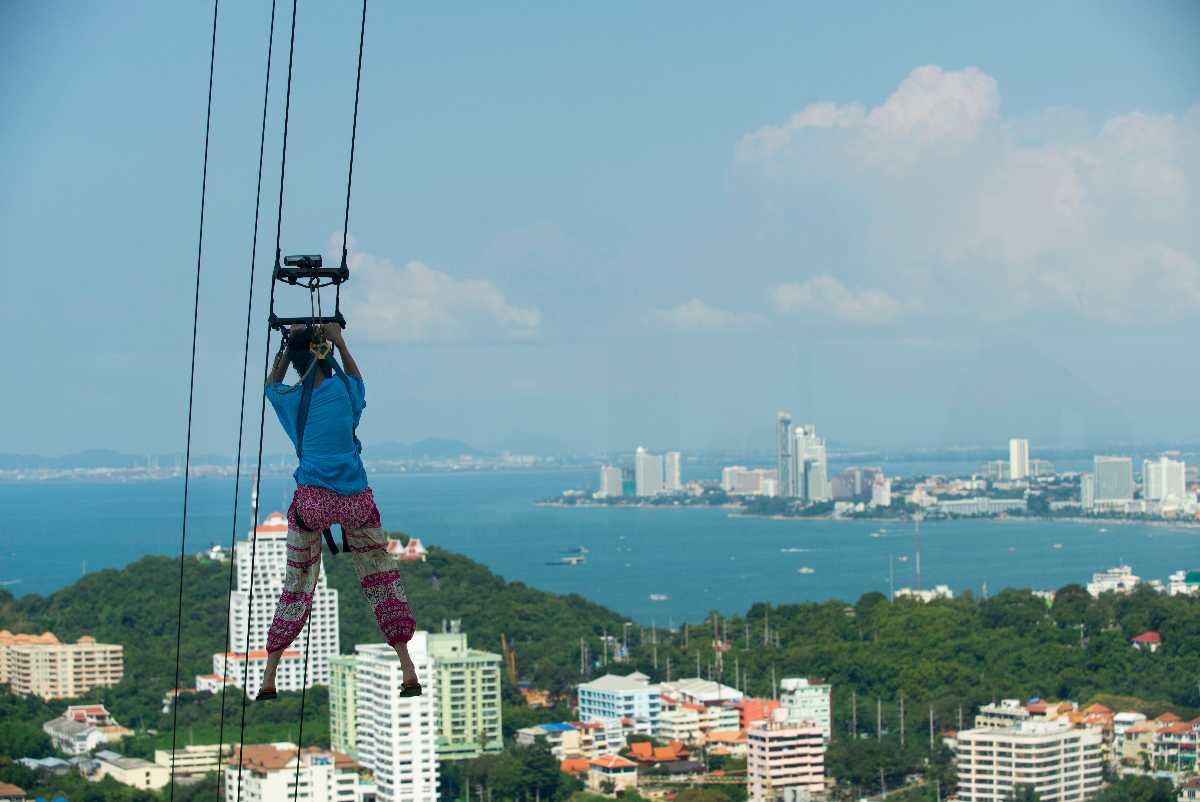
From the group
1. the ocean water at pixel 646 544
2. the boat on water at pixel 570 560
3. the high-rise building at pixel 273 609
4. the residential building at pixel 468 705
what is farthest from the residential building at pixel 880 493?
the residential building at pixel 468 705

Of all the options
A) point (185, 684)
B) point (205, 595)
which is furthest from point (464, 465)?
point (185, 684)

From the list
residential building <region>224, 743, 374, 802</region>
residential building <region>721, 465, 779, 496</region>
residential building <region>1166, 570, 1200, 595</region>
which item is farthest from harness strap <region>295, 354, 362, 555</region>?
residential building <region>721, 465, 779, 496</region>

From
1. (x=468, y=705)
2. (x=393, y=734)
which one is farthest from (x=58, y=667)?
(x=393, y=734)

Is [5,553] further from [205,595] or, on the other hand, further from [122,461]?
[205,595]

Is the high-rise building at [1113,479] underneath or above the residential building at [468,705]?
above

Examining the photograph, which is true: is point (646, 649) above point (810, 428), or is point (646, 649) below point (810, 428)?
below

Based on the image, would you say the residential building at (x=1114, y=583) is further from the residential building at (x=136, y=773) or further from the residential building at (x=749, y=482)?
the residential building at (x=749, y=482)

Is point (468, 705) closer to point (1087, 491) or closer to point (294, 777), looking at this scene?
point (294, 777)

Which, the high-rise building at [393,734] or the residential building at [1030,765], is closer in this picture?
the residential building at [1030,765]
